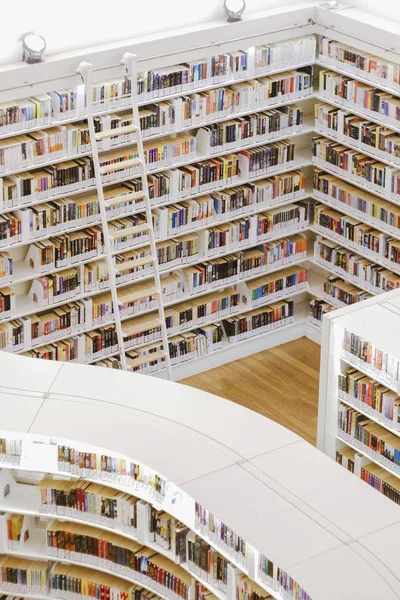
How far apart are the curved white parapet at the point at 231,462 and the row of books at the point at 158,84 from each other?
7.53 ft

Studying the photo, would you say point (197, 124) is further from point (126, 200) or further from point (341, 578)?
point (341, 578)

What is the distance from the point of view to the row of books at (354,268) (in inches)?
385

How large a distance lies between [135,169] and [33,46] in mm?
1278

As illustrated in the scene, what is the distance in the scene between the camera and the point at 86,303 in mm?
9273

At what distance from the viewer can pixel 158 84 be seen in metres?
8.97

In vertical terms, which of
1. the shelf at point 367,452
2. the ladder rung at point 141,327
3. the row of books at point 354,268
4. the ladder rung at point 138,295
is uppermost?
the ladder rung at point 138,295

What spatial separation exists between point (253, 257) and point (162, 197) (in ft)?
3.64

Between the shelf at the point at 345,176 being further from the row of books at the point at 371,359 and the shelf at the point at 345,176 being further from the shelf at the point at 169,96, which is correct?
the row of books at the point at 371,359

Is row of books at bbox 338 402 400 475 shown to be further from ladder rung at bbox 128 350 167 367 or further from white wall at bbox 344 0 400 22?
white wall at bbox 344 0 400 22

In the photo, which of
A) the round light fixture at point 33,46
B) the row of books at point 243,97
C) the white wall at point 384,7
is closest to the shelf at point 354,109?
the row of books at point 243,97

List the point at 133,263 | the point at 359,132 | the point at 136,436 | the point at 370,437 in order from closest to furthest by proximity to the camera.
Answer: the point at 136,436 < the point at 370,437 < the point at 133,263 < the point at 359,132

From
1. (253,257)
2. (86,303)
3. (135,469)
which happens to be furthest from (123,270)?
(135,469)

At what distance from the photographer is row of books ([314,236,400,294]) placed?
977cm

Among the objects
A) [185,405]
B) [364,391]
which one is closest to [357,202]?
[364,391]
